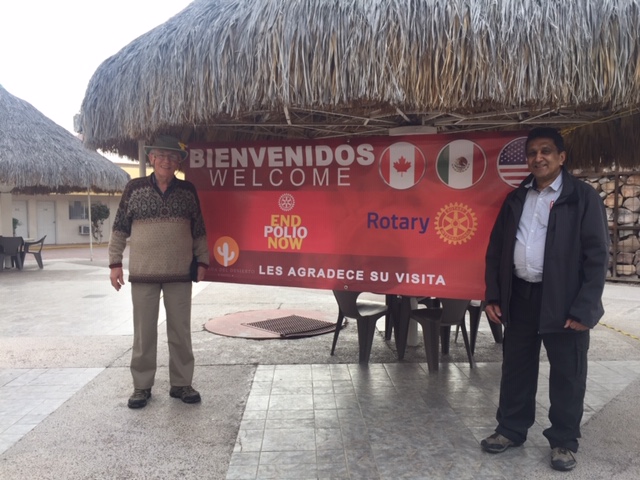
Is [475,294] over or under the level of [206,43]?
under

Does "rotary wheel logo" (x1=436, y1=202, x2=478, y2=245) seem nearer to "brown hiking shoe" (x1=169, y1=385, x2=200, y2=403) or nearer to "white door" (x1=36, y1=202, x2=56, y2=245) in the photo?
"brown hiking shoe" (x1=169, y1=385, x2=200, y2=403)

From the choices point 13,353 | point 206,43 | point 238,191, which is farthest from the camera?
point 13,353

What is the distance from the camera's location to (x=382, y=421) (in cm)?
354

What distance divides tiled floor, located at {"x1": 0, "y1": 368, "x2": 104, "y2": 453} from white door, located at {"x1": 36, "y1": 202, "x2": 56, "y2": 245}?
1975cm

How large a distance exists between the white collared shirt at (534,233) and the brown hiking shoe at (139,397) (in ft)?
8.96

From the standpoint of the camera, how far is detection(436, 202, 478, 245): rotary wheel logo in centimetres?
372

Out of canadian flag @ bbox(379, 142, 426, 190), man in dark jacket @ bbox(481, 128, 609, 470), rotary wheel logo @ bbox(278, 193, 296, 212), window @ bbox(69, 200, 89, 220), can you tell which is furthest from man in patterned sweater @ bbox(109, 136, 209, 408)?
window @ bbox(69, 200, 89, 220)

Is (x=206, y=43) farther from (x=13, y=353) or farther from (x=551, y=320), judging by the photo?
(x=13, y=353)

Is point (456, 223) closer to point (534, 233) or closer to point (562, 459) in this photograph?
point (534, 233)

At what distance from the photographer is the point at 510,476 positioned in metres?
2.83

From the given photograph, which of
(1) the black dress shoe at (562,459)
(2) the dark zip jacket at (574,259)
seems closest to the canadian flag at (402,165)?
(2) the dark zip jacket at (574,259)

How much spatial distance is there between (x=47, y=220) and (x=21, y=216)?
110 centimetres

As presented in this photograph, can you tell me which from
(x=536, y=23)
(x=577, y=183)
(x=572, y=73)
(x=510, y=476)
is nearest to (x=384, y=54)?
(x=536, y=23)

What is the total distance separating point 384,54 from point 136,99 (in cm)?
173
